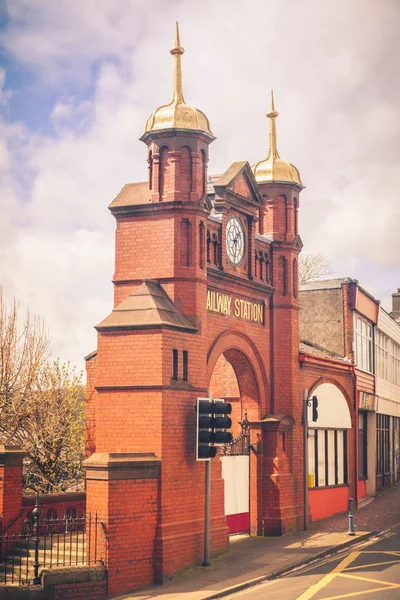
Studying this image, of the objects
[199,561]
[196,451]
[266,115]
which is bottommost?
[199,561]

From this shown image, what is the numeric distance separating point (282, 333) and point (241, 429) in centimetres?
283

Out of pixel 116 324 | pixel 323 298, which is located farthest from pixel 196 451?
pixel 323 298

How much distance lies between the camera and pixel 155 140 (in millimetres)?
18359

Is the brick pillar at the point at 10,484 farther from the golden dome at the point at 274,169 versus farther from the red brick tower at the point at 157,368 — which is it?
the golden dome at the point at 274,169

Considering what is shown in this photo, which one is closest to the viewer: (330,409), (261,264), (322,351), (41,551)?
(41,551)

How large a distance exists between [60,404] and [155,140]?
35.1 feet

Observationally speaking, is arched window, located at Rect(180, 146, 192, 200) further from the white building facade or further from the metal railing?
the white building facade

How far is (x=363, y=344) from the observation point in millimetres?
31953

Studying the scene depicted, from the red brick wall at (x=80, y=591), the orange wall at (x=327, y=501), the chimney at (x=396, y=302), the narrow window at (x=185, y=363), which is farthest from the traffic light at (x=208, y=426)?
the chimney at (x=396, y=302)

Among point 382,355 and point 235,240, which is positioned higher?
point 235,240

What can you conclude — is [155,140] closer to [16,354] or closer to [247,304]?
[247,304]

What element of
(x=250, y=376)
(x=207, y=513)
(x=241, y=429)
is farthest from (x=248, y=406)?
(x=207, y=513)

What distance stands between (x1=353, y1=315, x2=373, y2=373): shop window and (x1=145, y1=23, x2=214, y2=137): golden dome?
14.3m

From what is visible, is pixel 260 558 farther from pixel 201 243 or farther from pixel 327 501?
pixel 327 501
